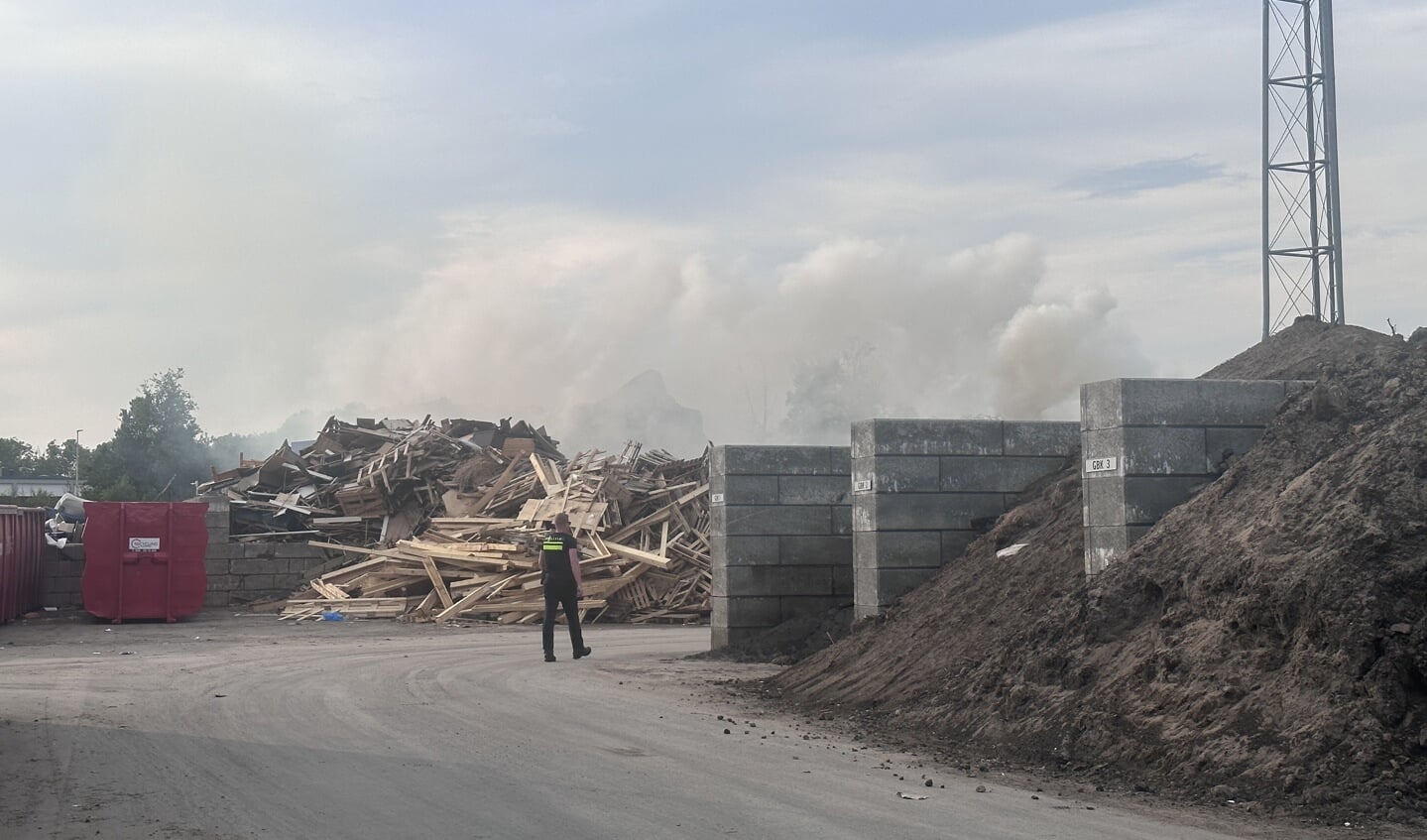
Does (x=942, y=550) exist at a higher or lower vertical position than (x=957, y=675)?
higher

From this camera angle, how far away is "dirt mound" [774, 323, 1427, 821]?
7.69 m

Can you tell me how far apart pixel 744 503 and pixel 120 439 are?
196 ft

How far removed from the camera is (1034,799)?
7953mm

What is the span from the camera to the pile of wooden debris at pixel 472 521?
2470 cm

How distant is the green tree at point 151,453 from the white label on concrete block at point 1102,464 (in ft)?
201

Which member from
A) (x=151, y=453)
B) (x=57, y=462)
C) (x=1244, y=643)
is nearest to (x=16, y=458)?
(x=57, y=462)

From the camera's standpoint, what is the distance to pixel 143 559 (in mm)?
23938

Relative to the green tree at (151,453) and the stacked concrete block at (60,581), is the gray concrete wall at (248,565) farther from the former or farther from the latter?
the green tree at (151,453)

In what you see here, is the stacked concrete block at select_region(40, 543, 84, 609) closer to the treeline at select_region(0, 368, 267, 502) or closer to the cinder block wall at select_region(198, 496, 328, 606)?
the cinder block wall at select_region(198, 496, 328, 606)

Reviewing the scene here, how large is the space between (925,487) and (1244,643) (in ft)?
20.7

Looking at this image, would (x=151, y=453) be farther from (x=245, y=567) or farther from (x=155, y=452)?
(x=245, y=567)

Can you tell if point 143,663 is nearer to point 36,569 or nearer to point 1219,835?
point 36,569

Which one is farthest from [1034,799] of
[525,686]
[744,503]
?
[744,503]

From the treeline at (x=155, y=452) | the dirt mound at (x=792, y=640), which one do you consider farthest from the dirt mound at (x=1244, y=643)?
the treeline at (x=155, y=452)
